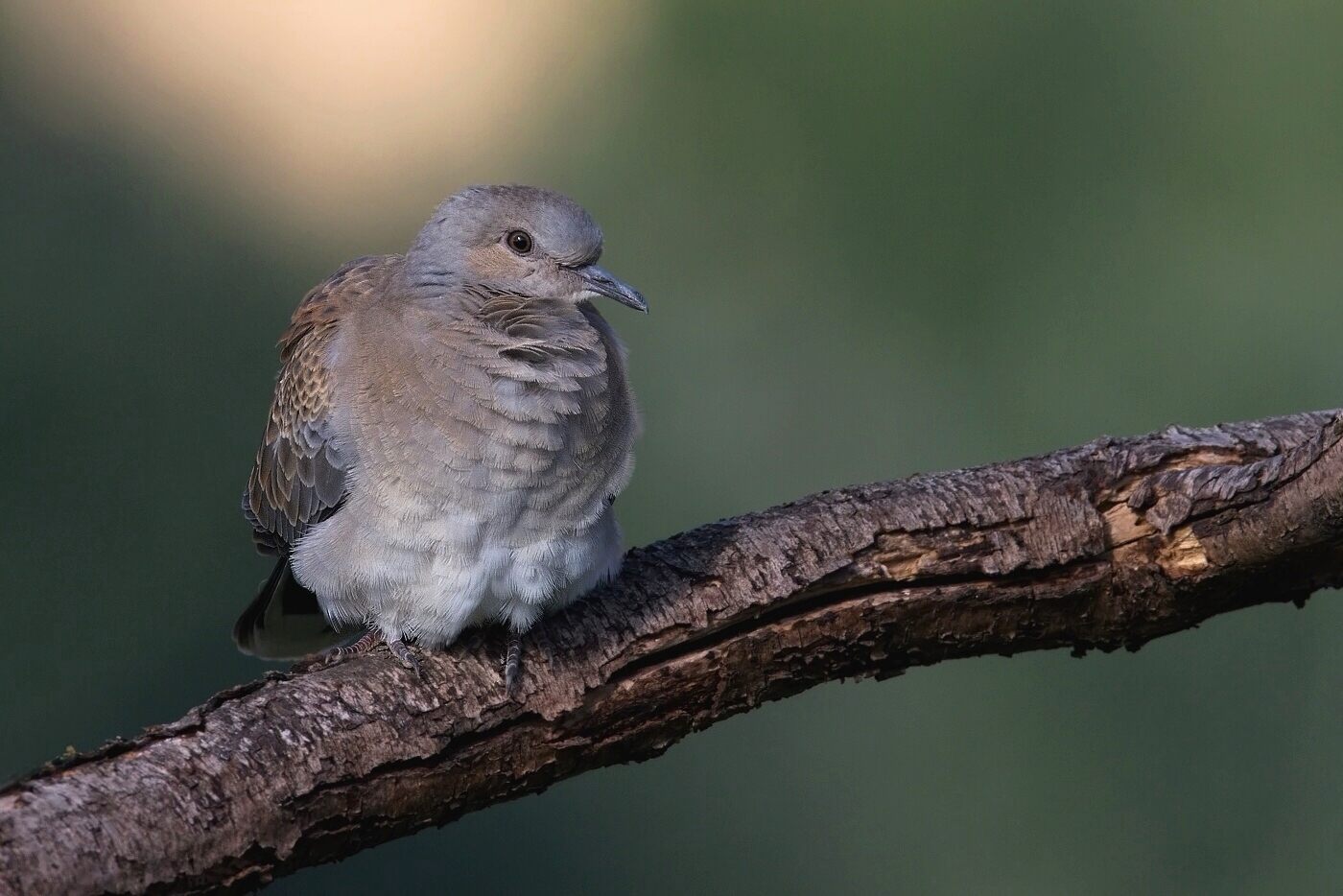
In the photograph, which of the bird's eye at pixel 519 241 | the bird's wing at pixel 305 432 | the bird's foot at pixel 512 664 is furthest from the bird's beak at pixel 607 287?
the bird's foot at pixel 512 664

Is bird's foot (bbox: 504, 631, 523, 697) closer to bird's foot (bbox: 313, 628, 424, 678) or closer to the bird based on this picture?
the bird

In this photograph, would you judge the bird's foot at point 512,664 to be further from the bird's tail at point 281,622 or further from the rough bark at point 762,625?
the bird's tail at point 281,622

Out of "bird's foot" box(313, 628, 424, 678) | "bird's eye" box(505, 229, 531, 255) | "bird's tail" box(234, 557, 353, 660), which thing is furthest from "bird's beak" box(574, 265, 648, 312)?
"bird's tail" box(234, 557, 353, 660)

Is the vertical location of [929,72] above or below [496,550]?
above

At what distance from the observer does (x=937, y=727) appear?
5336mm

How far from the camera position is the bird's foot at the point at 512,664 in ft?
9.27

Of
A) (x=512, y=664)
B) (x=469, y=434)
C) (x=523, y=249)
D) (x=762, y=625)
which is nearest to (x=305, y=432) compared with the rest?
(x=469, y=434)

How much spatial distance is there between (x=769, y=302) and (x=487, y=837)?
98.0 inches

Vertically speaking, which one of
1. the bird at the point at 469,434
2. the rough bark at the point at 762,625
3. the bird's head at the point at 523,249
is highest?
the bird's head at the point at 523,249

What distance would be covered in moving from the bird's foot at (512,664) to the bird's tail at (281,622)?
0.87 meters

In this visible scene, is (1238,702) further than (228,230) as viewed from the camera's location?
No

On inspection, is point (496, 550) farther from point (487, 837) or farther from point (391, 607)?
point (487, 837)

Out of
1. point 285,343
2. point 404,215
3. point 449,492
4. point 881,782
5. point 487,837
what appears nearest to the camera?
point 449,492

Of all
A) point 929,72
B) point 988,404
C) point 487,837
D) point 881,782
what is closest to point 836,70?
point 929,72
